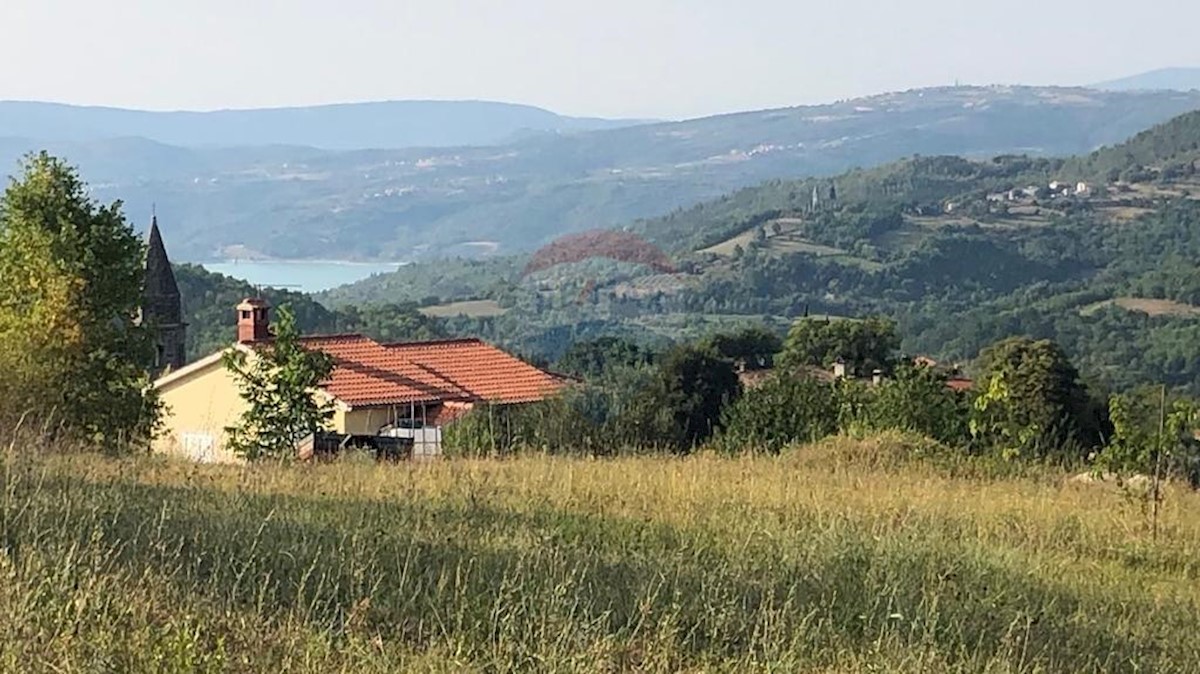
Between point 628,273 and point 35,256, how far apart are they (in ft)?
307

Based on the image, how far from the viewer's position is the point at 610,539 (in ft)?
20.3

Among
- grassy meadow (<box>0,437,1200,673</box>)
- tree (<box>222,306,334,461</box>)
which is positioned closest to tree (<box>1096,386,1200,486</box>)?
grassy meadow (<box>0,437,1200,673</box>)

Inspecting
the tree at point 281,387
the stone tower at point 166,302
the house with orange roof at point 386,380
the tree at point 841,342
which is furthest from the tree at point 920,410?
the stone tower at point 166,302

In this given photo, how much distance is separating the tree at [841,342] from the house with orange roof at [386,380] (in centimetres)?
875

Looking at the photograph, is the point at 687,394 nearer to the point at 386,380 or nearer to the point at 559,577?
the point at 386,380

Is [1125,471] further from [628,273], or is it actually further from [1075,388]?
[628,273]

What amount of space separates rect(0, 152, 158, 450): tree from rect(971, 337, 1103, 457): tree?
11257 mm

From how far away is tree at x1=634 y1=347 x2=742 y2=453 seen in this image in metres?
21.3

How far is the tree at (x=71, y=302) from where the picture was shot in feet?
65.0

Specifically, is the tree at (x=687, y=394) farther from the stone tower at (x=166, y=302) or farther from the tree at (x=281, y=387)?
the stone tower at (x=166, y=302)

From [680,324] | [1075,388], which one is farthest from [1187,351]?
[1075,388]

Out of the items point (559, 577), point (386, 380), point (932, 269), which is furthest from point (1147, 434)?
point (932, 269)

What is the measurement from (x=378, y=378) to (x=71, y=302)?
61.9 feet

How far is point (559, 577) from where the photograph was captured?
200 inches
